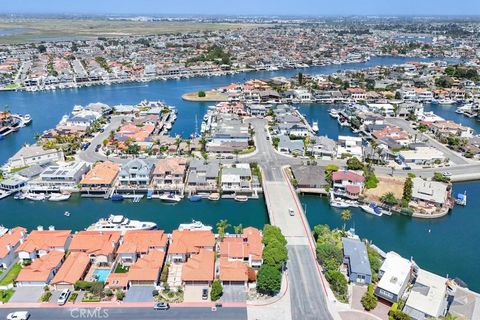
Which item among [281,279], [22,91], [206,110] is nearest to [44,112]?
[22,91]

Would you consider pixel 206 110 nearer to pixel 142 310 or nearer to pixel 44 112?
pixel 44 112

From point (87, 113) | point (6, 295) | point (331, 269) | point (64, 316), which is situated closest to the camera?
point (64, 316)

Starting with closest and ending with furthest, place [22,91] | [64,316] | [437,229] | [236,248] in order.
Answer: [64,316]
[236,248]
[437,229]
[22,91]

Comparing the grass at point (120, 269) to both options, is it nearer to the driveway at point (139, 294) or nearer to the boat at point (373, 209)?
the driveway at point (139, 294)

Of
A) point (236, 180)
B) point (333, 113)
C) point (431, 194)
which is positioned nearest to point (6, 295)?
point (236, 180)

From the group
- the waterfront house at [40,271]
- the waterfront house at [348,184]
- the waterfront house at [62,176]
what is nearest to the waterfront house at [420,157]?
the waterfront house at [348,184]

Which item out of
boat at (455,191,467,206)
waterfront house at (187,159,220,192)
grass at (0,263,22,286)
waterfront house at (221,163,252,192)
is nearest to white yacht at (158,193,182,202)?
waterfront house at (187,159,220,192)
